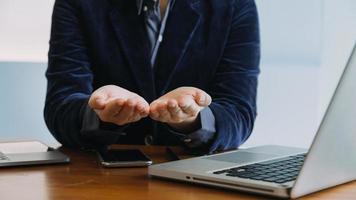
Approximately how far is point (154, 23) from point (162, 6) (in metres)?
0.05

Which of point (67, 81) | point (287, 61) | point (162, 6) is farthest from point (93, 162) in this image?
point (287, 61)

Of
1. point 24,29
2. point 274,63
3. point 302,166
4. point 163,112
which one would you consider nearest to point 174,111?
point 163,112

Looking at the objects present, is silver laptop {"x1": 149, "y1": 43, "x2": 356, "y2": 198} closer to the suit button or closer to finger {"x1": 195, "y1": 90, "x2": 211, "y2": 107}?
finger {"x1": 195, "y1": 90, "x2": 211, "y2": 107}

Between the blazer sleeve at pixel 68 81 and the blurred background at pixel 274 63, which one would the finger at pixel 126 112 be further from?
the blurred background at pixel 274 63

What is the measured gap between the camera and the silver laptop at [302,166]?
568mm

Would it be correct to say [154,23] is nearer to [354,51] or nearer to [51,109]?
[51,109]

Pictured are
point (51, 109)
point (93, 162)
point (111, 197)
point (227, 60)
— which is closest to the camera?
point (111, 197)

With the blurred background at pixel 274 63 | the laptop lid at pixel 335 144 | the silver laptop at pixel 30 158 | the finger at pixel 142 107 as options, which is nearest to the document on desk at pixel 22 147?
the silver laptop at pixel 30 158

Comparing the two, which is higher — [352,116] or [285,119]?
[352,116]

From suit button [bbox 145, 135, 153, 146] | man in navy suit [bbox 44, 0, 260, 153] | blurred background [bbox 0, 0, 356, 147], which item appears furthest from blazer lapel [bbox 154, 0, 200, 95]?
blurred background [bbox 0, 0, 356, 147]

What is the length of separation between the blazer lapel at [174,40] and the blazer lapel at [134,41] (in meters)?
0.03

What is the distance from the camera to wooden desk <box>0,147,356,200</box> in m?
0.64

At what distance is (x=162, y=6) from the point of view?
128 centimetres

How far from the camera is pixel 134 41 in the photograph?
4.03 feet
